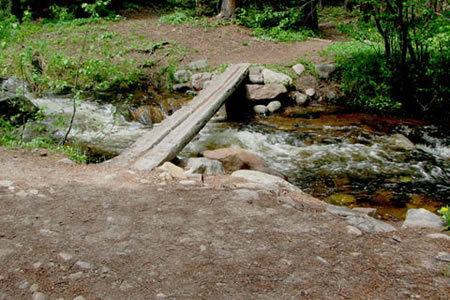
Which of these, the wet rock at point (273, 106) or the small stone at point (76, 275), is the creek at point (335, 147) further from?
the small stone at point (76, 275)

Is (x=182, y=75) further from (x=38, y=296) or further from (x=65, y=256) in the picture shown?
(x=38, y=296)

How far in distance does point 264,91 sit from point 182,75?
97.9 inches

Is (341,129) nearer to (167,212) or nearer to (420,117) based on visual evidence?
(420,117)

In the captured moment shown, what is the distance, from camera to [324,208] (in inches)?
145

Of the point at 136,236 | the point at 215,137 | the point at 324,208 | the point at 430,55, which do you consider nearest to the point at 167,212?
the point at 136,236

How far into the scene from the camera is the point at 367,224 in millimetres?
3307

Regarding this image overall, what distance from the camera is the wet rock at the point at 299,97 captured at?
9.84 m

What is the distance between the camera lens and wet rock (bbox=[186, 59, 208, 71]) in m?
10.9

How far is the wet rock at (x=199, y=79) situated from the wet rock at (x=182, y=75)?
252mm

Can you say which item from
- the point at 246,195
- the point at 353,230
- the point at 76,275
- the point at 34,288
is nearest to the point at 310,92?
the point at 246,195

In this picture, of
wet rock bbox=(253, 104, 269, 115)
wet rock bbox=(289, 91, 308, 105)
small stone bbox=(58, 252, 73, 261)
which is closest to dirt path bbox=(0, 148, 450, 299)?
small stone bbox=(58, 252, 73, 261)

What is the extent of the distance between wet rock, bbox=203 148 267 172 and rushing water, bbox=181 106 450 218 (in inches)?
29.5

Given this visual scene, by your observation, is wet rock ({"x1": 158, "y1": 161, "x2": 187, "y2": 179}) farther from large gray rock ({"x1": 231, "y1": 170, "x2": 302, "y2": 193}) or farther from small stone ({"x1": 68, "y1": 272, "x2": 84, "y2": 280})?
small stone ({"x1": 68, "y1": 272, "x2": 84, "y2": 280})

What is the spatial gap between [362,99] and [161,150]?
6299 millimetres
